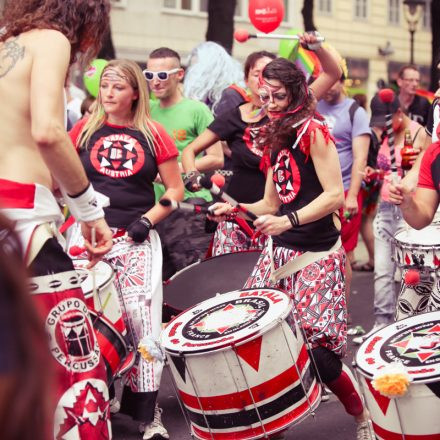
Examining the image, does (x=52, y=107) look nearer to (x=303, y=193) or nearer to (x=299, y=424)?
(x=303, y=193)

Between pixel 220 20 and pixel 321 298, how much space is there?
11.4m

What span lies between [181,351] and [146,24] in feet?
82.5

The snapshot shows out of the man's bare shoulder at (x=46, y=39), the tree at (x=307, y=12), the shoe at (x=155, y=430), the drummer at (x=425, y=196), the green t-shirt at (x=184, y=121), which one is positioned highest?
the tree at (x=307, y=12)

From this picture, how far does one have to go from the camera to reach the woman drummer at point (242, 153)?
5.83m

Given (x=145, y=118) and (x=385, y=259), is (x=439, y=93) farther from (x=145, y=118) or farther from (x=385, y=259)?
(x=385, y=259)

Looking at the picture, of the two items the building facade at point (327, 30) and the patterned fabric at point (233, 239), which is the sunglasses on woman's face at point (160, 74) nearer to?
the patterned fabric at point (233, 239)

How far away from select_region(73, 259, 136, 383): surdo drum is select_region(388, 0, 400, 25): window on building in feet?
109

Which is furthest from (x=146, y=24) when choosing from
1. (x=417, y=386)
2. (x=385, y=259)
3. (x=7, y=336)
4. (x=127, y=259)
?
(x=7, y=336)

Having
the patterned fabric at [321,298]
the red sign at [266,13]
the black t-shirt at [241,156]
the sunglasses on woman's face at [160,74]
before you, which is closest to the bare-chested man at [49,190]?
the patterned fabric at [321,298]

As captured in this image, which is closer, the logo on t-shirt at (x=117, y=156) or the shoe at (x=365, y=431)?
the shoe at (x=365, y=431)

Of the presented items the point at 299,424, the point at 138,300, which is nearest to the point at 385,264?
the point at 299,424

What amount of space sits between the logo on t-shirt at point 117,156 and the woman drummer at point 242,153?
2.59 ft

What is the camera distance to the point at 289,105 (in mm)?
4543

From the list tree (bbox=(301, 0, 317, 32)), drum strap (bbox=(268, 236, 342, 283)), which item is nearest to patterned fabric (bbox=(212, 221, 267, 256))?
drum strap (bbox=(268, 236, 342, 283))
